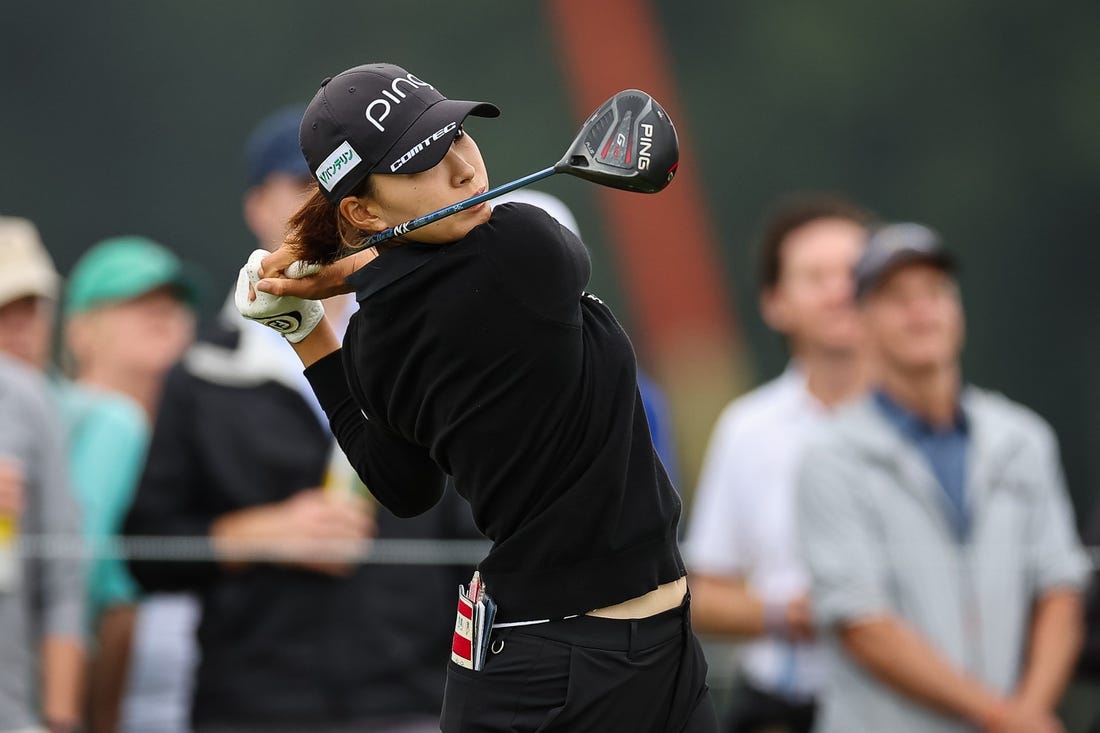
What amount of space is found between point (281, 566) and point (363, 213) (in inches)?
62.2

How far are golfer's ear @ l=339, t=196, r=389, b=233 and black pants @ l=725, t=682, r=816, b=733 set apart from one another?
2.34 m

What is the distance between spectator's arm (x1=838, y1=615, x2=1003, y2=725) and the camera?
3801 millimetres

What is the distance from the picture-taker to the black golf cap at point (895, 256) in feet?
13.6

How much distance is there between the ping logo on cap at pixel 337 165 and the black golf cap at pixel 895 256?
2060mm

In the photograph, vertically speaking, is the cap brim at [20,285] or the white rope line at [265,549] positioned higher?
the cap brim at [20,285]

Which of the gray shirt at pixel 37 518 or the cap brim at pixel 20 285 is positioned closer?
the gray shirt at pixel 37 518

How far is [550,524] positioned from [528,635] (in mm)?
167

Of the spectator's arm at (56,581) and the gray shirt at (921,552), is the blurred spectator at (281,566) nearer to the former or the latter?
the spectator's arm at (56,581)

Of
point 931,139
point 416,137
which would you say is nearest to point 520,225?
point 416,137

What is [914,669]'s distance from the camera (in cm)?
382

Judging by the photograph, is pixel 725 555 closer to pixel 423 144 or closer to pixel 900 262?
pixel 900 262

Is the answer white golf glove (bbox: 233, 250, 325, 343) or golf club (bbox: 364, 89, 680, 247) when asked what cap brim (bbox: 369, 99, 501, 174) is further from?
white golf glove (bbox: 233, 250, 325, 343)

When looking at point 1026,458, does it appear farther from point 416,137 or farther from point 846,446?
point 416,137

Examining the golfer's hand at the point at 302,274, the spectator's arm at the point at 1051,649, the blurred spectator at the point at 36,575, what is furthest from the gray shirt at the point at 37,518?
the spectator's arm at the point at 1051,649
